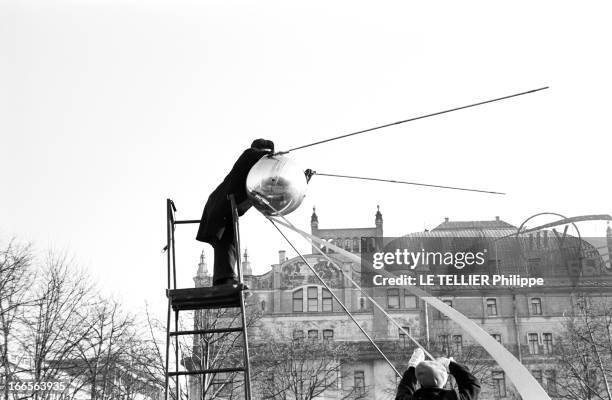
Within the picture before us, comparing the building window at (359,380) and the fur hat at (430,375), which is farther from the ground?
the fur hat at (430,375)

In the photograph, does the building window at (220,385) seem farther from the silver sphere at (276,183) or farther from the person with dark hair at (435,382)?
the person with dark hair at (435,382)

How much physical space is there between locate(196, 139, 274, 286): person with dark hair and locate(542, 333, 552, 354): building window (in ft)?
175

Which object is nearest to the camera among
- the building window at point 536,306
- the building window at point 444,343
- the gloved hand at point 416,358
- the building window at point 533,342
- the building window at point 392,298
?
the gloved hand at point 416,358

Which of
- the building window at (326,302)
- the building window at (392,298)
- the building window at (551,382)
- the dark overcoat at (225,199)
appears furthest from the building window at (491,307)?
the dark overcoat at (225,199)

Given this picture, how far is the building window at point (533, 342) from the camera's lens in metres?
56.3

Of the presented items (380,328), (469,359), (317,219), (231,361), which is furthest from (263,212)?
(317,219)

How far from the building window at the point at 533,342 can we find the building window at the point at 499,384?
3.93 metres

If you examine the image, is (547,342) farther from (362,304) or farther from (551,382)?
(362,304)

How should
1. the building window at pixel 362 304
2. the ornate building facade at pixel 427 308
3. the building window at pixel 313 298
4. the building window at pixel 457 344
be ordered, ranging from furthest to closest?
1. the building window at pixel 313 298
2. the building window at pixel 362 304
3. the ornate building facade at pixel 427 308
4. the building window at pixel 457 344

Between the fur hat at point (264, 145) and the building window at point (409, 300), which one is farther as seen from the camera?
the building window at point (409, 300)

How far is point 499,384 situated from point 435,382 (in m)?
50.4

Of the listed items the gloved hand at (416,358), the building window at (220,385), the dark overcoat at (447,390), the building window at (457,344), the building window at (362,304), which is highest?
the building window at (362,304)

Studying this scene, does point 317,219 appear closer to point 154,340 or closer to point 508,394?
point 508,394

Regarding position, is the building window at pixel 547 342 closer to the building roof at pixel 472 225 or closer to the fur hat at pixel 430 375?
the building roof at pixel 472 225
